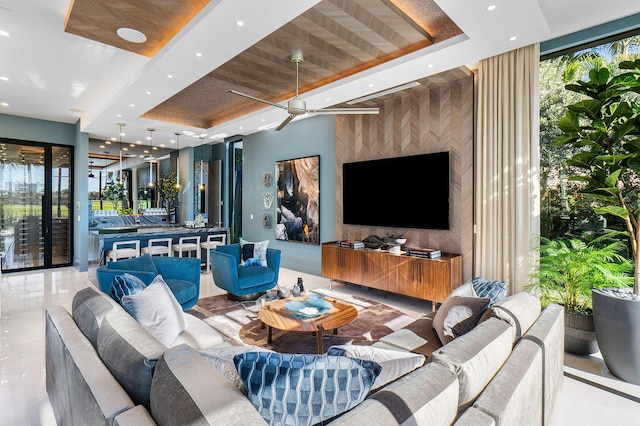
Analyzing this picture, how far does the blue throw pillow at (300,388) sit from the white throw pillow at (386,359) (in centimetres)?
19

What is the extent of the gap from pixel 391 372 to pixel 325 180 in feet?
16.3

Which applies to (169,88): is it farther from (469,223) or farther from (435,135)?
(469,223)

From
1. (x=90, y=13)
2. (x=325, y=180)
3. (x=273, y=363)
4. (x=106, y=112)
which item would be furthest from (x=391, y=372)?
(x=106, y=112)

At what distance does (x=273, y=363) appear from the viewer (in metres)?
1.12

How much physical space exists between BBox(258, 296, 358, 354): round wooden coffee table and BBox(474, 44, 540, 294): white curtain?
2.03 meters

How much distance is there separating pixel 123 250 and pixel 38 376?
310 cm

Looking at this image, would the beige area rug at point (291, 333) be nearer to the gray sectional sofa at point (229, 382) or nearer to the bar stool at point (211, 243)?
the gray sectional sofa at point (229, 382)

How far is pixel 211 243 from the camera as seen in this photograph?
654 cm

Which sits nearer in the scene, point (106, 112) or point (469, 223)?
point (469, 223)

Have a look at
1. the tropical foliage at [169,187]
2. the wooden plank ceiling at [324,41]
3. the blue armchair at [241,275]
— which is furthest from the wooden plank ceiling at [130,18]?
the tropical foliage at [169,187]

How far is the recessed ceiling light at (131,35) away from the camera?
315 cm

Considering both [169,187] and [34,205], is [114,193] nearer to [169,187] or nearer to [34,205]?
[169,187]

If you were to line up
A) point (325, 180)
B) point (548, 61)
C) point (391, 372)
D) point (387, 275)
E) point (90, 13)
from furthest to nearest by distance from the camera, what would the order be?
point (325, 180), point (387, 275), point (548, 61), point (90, 13), point (391, 372)

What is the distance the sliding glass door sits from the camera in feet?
21.2
